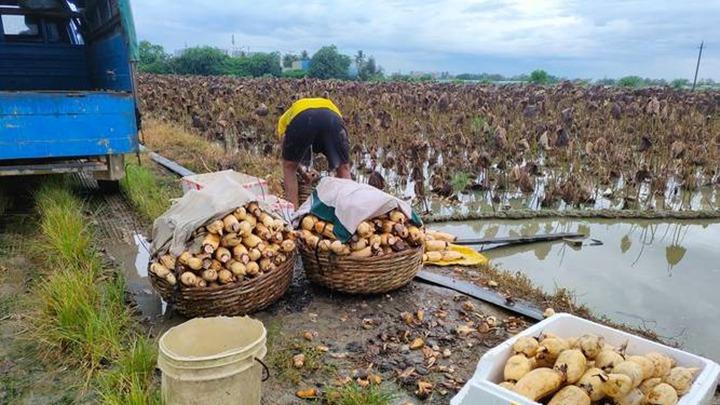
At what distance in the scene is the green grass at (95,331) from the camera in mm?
2527

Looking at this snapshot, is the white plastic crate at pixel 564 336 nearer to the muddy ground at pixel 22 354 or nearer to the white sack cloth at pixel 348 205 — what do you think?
the white sack cloth at pixel 348 205

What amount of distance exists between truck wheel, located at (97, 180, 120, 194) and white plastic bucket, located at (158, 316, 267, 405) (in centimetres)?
472

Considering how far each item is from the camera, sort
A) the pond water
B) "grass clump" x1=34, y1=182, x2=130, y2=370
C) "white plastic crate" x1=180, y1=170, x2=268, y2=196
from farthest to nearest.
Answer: "white plastic crate" x1=180, y1=170, x2=268, y2=196, the pond water, "grass clump" x1=34, y1=182, x2=130, y2=370

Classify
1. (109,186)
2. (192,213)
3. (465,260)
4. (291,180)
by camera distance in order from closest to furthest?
(192,213) < (465,260) < (291,180) < (109,186)

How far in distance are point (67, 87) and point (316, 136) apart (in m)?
4.72

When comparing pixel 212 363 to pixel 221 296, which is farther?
pixel 221 296

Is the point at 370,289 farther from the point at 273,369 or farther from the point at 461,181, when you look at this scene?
the point at 461,181

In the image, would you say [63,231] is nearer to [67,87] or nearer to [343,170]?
[343,170]

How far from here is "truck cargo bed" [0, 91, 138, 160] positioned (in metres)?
4.58

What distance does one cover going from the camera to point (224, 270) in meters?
3.29

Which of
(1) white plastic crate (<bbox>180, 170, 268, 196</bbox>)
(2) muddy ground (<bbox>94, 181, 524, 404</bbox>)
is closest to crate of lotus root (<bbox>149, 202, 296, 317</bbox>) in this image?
(2) muddy ground (<bbox>94, 181, 524, 404</bbox>)

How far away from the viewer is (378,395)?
2.51 meters

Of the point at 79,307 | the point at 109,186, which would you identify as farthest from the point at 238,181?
the point at 109,186

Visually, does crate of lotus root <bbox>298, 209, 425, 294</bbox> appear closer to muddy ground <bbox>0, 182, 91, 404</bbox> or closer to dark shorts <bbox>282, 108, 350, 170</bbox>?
dark shorts <bbox>282, 108, 350, 170</bbox>
